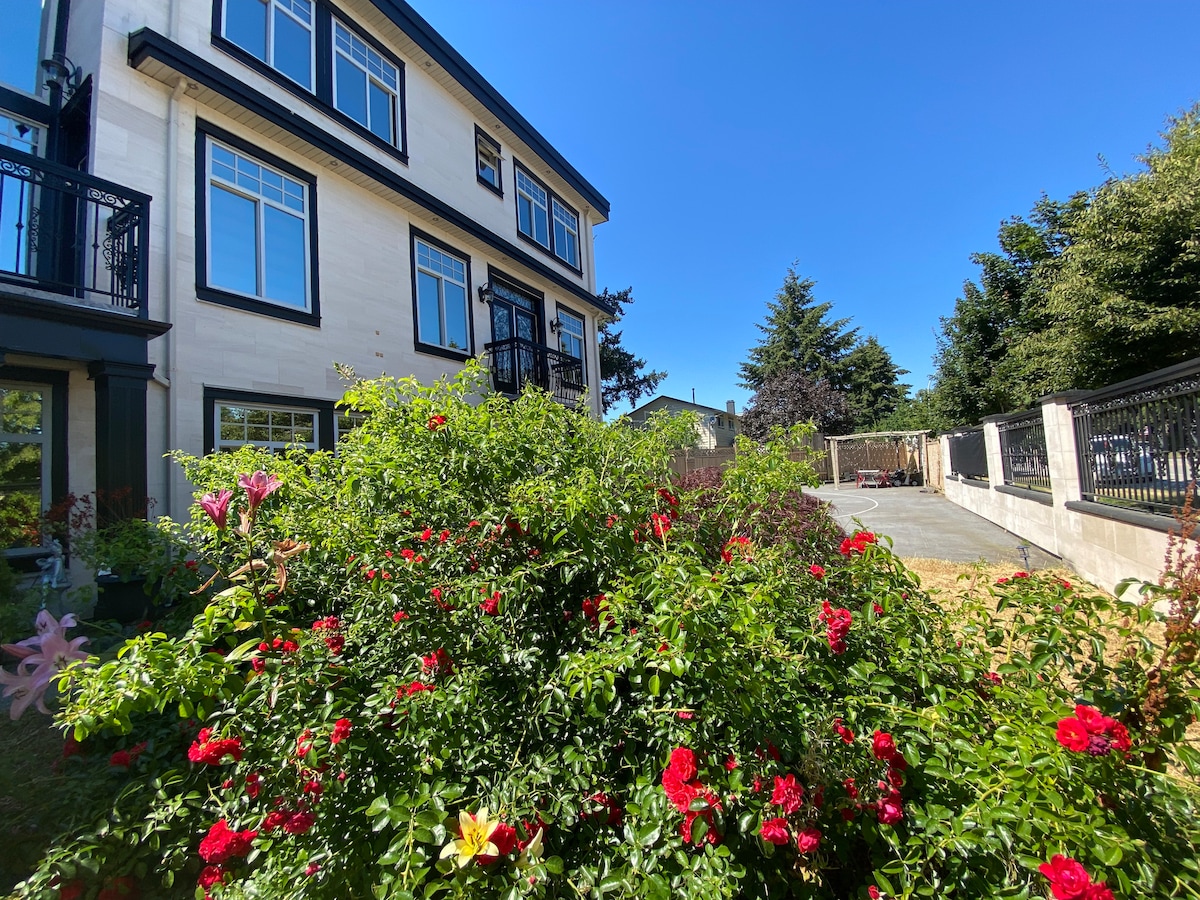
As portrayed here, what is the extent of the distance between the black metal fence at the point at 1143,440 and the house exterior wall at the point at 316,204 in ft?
29.7

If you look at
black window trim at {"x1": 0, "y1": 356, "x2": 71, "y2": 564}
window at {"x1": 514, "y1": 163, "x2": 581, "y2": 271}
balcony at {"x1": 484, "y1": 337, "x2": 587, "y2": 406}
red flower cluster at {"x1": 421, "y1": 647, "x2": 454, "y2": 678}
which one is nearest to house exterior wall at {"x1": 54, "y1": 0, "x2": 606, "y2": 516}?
balcony at {"x1": 484, "y1": 337, "x2": 587, "y2": 406}

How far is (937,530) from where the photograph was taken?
31.9ft

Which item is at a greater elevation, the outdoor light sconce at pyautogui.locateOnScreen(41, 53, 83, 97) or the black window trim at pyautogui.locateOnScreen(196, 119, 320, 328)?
the outdoor light sconce at pyautogui.locateOnScreen(41, 53, 83, 97)

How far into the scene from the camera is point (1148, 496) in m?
5.14

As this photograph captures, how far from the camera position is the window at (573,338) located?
13078 millimetres

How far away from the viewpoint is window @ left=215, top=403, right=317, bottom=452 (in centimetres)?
600

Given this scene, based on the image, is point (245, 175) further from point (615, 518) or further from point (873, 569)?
point (873, 569)

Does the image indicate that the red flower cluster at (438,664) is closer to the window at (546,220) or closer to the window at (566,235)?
the window at (546,220)

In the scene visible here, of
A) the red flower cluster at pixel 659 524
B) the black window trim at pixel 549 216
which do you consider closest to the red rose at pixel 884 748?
the red flower cluster at pixel 659 524

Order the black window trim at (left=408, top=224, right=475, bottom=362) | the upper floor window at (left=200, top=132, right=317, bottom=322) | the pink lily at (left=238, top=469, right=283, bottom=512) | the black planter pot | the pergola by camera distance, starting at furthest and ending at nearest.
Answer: the pergola, the black window trim at (left=408, top=224, right=475, bottom=362), the upper floor window at (left=200, top=132, right=317, bottom=322), the black planter pot, the pink lily at (left=238, top=469, right=283, bottom=512)

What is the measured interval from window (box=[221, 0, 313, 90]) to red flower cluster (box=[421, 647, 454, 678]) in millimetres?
8461

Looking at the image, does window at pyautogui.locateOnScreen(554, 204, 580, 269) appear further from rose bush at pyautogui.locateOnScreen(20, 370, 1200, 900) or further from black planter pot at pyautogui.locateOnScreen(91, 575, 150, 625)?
rose bush at pyautogui.locateOnScreen(20, 370, 1200, 900)

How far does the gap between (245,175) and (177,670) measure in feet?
24.3

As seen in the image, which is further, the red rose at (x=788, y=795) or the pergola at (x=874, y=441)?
the pergola at (x=874, y=441)
